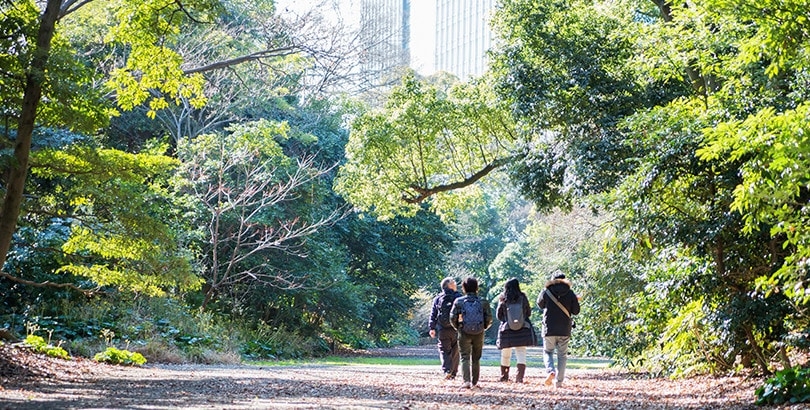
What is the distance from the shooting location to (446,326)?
13.3m

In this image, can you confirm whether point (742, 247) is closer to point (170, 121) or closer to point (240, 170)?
point (240, 170)

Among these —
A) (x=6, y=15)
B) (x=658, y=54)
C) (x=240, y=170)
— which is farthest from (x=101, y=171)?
(x=240, y=170)

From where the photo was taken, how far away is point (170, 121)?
1136 inches

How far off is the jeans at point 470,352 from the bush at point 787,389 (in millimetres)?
3433

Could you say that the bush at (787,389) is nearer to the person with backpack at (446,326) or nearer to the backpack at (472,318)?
the backpack at (472,318)

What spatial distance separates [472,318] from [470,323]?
65 millimetres

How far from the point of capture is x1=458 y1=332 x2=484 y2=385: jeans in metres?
11.4

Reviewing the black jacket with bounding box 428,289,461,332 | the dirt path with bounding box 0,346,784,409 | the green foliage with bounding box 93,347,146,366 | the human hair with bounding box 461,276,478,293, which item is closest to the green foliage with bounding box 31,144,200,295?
the green foliage with bounding box 93,347,146,366

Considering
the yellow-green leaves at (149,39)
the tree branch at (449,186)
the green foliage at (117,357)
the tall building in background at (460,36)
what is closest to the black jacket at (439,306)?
the yellow-green leaves at (149,39)

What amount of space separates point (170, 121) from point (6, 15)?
18.8 meters

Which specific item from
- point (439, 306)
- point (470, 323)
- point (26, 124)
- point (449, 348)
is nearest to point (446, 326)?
point (439, 306)

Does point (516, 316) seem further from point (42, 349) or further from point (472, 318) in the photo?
point (42, 349)

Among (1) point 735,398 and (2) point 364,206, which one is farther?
(2) point 364,206

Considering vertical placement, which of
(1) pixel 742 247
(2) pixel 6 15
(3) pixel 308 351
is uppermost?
(2) pixel 6 15
